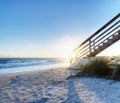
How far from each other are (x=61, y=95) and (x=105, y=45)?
6.75 metres

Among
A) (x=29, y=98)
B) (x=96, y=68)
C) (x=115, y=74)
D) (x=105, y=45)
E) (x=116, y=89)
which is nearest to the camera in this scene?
(x=29, y=98)

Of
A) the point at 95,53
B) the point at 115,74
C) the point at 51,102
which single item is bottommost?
the point at 51,102

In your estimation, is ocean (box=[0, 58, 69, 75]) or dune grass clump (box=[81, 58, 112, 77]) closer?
dune grass clump (box=[81, 58, 112, 77])

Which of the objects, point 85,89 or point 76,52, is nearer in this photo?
point 85,89

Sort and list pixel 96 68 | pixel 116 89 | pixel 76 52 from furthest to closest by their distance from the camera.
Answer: pixel 76 52 → pixel 96 68 → pixel 116 89

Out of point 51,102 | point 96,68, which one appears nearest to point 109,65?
point 96,68

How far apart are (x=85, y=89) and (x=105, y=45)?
6082 mm

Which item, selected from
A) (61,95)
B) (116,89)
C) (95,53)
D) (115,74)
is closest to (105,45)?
(95,53)

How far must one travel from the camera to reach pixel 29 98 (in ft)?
14.8

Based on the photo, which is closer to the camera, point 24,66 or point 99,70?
point 99,70

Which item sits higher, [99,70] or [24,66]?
[99,70]

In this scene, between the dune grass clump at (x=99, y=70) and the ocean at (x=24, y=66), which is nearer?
the dune grass clump at (x=99, y=70)

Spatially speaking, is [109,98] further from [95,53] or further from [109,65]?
[95,53]

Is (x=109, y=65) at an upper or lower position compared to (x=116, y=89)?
upper
